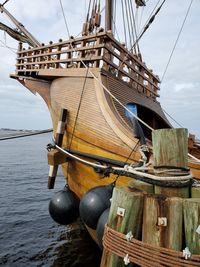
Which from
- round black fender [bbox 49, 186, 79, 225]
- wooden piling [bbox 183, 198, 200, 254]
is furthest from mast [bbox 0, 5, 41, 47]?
wooden piling [bbox 183, 198, 200, 254]

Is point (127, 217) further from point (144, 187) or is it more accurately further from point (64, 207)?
point (64, 207)

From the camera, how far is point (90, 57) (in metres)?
6.64

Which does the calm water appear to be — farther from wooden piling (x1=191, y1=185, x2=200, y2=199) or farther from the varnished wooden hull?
wooden piling (x1=191, y1=185, x2=200, y2=199)

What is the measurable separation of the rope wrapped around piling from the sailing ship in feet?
2.55

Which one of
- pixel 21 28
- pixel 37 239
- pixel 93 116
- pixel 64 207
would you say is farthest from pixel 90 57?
pixel 21 28

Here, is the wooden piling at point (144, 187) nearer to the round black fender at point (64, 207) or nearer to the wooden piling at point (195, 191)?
the wooden piling at point (195, 191)

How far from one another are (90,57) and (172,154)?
432cm

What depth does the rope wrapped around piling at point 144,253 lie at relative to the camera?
8.16 ft

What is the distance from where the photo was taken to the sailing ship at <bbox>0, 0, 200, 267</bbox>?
4.48 metres

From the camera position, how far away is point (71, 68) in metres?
7.08

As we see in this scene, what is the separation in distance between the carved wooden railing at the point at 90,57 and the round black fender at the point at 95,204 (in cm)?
331

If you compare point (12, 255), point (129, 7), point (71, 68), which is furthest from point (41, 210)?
point (129, 7)

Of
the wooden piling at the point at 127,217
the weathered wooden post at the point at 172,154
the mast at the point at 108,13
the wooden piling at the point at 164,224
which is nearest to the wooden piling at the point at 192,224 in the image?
the wooden piling at the point at 164,224

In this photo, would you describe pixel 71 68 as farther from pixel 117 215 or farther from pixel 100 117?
pixel 117 215
